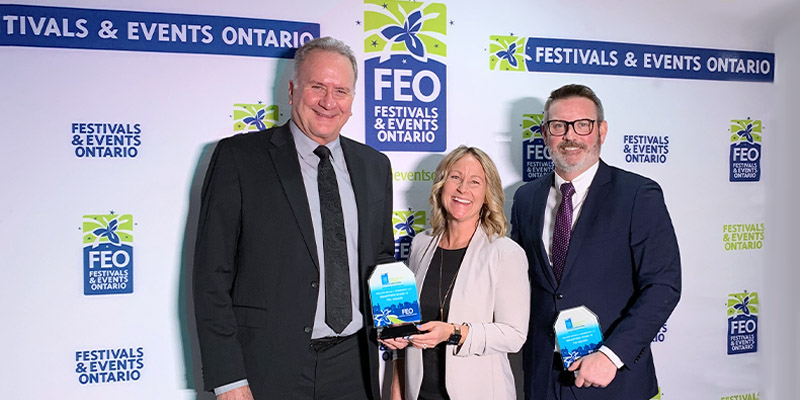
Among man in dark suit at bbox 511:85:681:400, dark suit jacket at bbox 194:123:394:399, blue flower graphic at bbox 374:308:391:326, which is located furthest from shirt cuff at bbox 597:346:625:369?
dark suit jacket at bbox 194:123:394:399

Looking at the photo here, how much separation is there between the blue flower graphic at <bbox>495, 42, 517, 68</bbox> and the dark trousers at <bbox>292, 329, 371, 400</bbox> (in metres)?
1.72

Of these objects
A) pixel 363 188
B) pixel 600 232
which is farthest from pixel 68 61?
pixel 600 232

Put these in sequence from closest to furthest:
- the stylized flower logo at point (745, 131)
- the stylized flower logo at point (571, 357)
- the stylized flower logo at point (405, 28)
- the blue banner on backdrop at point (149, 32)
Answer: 1. the stylized flower logo at point (571, 357)
2. the blue banner on backdrop at point (149, 32)
3. the stylized flower logo at point (405, 28)
4. the stylized flower logo at point (745, 131)

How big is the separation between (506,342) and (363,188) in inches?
32.7

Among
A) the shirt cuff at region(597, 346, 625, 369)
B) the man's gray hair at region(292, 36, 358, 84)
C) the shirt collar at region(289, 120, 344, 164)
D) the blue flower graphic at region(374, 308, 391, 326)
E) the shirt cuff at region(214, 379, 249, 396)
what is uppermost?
the man's gray hair at region(292, 36, 358, 84)

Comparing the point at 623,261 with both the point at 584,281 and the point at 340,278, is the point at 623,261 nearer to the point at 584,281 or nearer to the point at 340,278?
the point at 584,281

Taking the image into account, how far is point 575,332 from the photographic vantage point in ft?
7.37

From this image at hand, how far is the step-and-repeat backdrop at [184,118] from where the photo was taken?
8.96ft

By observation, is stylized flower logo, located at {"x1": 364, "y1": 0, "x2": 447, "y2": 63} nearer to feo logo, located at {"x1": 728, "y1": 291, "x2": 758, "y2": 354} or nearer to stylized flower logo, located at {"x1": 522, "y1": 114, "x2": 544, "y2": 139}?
stylized flower logo, located at {"x1": 522, "y1": 114, "x2": 544, "y2": 139}

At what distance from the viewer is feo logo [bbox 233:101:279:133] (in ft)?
9.59

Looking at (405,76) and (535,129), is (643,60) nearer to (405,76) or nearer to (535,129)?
(535,129)

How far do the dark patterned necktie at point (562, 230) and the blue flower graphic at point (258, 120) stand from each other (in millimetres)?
1453

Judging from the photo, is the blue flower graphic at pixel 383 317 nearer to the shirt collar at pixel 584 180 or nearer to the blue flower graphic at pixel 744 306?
the shirt collar at pixel 584 180

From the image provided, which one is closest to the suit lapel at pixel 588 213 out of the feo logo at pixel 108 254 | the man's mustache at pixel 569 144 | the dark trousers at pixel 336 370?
the man's mustache at pixel 569 144
